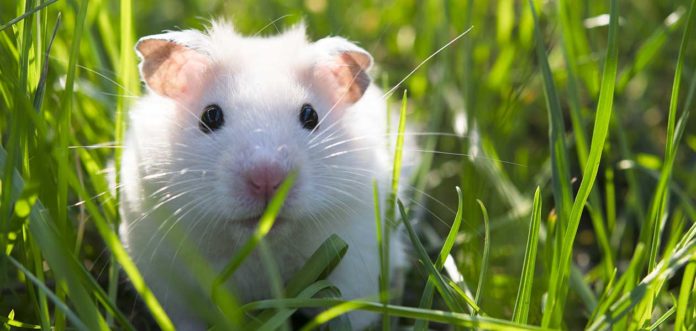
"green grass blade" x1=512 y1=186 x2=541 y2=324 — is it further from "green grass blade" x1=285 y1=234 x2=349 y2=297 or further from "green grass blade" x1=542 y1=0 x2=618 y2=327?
"green grass blade" x1=285 y1=234 x2=349 y2=297

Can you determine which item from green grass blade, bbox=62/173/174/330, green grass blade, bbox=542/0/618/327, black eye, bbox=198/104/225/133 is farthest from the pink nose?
green grass blade, bbox=542/0/618/327

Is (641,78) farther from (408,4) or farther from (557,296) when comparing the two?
(557,296)

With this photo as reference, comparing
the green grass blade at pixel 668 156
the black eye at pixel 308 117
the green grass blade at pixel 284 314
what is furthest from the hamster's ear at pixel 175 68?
the green grass blade at pixel 668 156

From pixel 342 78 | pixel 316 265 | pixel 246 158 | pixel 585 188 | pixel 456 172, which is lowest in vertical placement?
pixel 456 172

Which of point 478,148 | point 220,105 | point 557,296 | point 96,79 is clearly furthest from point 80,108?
point 557,296

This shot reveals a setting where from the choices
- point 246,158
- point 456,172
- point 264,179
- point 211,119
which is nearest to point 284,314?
point 264,179

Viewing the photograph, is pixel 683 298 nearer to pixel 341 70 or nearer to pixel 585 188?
pixel 585 188
